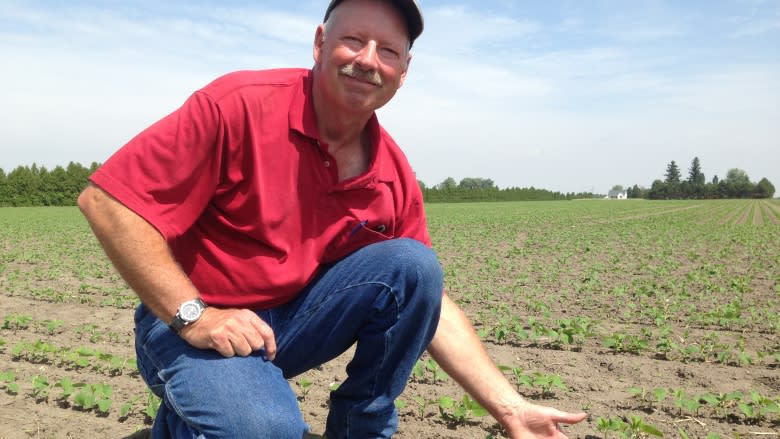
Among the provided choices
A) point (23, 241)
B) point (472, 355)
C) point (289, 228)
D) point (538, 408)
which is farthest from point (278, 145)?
point (23, 241)

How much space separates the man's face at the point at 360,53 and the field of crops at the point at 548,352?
67.0 inches

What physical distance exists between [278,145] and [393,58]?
0.54 meters

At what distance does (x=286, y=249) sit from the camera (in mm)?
2416

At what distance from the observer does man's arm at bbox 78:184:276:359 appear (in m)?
2.11

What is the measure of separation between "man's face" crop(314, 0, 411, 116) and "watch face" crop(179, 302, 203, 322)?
887 mm

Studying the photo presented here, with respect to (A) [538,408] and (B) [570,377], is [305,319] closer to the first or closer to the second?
(A) [538,408]

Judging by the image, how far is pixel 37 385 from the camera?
3.76 m

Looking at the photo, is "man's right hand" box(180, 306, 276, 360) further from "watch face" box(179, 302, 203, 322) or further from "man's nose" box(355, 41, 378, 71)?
"man's nose" box(355, 41, 378, 71)

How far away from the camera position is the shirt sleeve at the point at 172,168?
209cm

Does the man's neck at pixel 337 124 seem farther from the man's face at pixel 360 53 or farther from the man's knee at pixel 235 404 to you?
the man's knee at pixel 235 404

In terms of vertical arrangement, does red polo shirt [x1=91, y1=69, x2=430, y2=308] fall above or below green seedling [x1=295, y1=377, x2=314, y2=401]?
above

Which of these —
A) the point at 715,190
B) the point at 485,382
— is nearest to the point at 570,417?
the point at 485,382

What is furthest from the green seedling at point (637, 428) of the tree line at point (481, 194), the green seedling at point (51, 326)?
the tree line at point (481, 194)

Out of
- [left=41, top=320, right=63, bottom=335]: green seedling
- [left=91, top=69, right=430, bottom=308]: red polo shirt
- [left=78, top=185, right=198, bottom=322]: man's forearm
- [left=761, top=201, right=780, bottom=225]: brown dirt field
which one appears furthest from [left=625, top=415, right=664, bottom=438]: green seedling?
[left=761, top=201, right=780, bottom=225]: brown dirt field
